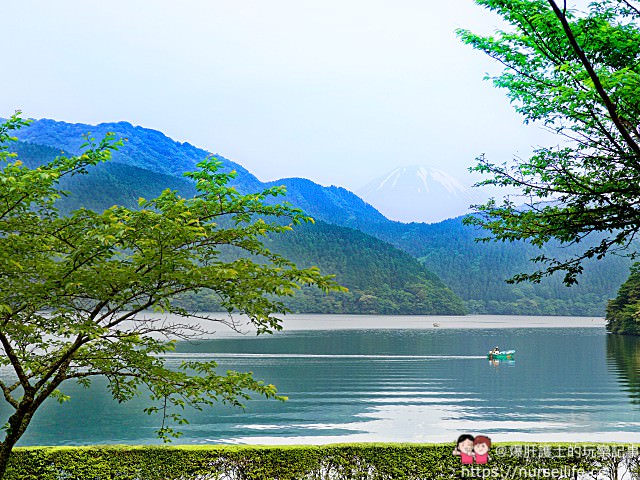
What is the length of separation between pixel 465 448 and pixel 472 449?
114mm

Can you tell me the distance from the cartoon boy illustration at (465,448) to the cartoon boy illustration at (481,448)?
0.11 metres

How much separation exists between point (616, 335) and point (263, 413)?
247 ft

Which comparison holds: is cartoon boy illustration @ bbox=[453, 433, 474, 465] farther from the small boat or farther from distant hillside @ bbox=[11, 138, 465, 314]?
distant hillside @ bbox=[11, 138, 465, 314]

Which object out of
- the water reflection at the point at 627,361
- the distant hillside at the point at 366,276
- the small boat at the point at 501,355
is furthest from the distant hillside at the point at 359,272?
the small boat at the point at 501,355

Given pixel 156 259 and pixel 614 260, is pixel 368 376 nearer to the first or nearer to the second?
pixel 156 259

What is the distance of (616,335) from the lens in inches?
3617

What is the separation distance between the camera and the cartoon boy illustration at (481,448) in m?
10.9

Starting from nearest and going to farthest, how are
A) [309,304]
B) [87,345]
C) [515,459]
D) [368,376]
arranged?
[87,345], [515,459], [368,376], [309,304]

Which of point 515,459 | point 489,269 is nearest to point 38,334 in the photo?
point 515,459

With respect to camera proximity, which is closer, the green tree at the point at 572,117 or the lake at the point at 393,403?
the green tree at the point at 572,117

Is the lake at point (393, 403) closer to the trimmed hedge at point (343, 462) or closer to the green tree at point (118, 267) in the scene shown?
the trimmed hedge at point (343, 462)

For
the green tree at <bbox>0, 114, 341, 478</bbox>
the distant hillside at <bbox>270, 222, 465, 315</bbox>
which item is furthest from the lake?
the distant hillside at <bbox>270, 222, 465, 315</bbox>

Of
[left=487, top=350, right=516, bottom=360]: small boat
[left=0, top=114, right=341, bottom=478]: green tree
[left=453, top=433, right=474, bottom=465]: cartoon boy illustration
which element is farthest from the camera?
[left=487, top=350, right=516, bottom=360]: small boat

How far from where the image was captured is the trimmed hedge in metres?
11.2
